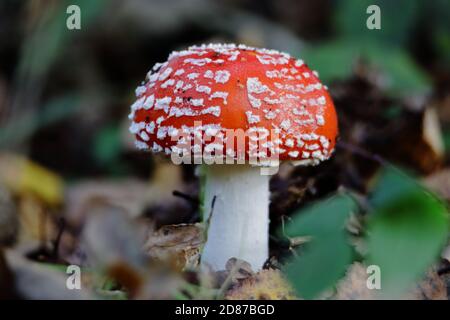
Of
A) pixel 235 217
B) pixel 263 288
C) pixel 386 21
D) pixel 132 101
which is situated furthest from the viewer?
pixel 132 101

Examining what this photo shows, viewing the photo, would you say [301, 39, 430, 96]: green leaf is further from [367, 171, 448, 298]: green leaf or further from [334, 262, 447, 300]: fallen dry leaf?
[367, 171, 448, 298]: green leaf

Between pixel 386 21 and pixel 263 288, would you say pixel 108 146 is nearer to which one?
pixel 386 21

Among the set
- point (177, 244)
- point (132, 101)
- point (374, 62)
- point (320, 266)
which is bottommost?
point (177, 244)

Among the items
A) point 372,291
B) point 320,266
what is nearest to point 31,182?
point 372,291

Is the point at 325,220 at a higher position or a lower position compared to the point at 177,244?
higher

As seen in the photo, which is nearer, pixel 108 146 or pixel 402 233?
pixel 402 233
